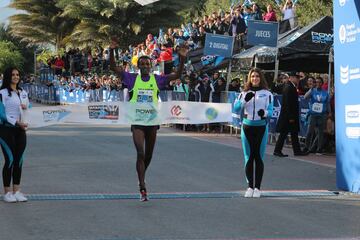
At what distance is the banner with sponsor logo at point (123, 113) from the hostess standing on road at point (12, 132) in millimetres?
375

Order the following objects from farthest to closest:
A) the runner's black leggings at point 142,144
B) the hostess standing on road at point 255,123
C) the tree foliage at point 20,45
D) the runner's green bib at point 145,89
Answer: the tree foliage at point 20,45, the hostess standing on road at point 255,123, the runner's green bib at point 145,89, the runner's black leggings at point 142,144

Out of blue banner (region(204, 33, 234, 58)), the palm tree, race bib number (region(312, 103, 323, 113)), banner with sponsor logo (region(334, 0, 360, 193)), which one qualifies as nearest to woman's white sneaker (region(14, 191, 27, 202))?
banner with sponsor logo (region(334, 0, 360, 193))

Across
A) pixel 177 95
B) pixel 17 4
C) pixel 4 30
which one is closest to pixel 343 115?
pixel 177 95

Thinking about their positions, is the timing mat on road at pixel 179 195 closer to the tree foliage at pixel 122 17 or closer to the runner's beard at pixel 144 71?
the runner's beard at pixel 144 71

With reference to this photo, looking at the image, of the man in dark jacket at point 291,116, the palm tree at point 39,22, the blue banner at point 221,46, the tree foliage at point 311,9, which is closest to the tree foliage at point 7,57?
the palm tree at point 39,22

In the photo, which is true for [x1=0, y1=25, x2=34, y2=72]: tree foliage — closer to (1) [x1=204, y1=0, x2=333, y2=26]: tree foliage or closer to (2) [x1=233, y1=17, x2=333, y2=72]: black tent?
(1) [x1=204, y1=0, x2=333, y2=26]: tree foliage

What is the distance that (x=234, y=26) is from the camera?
2262cm

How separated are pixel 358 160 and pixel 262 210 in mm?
1839

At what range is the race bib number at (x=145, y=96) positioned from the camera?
8.67 m

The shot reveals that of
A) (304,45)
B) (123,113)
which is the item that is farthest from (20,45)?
(123,113)

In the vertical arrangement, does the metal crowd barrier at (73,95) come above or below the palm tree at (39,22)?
below

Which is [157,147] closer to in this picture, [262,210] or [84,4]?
[262,210]

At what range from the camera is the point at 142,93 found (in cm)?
868

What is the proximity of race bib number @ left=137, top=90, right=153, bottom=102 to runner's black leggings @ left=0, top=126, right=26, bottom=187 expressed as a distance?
163cm
